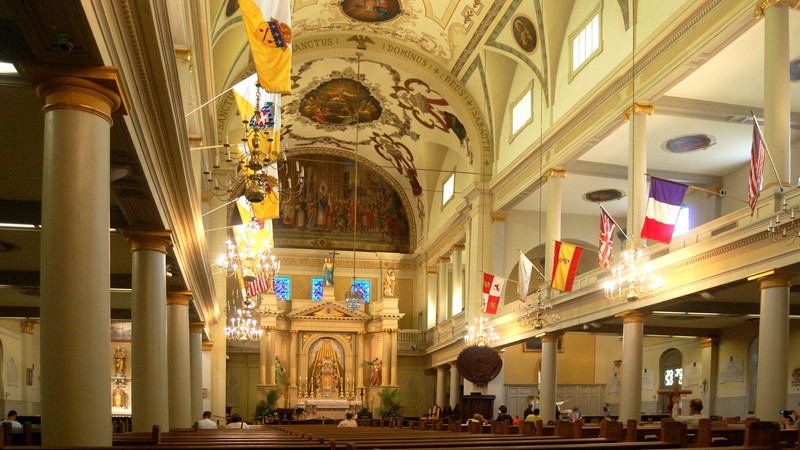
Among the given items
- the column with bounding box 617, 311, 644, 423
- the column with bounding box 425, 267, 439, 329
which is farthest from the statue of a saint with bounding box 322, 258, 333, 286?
the column with bounding box 617, 311, 644, 423

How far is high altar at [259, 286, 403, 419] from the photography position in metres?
31.2

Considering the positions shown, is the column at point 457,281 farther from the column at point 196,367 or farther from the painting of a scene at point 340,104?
the column at point 196,367

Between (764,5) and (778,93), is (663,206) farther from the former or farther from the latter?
(764,5)

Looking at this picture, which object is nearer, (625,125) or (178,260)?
(178,260)

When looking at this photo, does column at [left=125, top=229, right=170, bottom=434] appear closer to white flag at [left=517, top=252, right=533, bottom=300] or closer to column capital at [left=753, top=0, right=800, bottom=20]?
column capital at [left=753, top=0, right=800, bottom=20]

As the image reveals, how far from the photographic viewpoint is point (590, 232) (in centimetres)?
2597

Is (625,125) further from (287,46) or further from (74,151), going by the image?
(74,151)

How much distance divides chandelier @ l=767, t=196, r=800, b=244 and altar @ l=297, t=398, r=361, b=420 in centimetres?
2215

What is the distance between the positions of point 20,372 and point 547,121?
16.6 meters

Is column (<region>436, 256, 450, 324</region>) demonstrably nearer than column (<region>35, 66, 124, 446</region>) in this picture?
No

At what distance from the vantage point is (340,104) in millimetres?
28797

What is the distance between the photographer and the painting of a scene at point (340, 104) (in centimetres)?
2744

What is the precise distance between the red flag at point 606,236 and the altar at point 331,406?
17558 mm

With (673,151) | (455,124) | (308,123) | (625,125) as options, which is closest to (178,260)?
(625,125)
